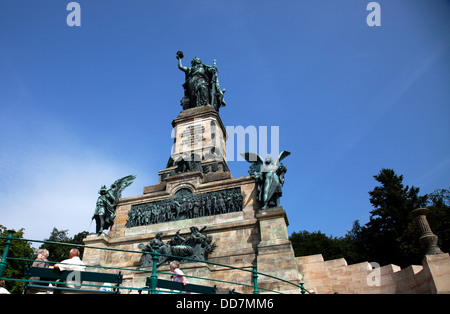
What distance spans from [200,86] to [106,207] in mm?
10532

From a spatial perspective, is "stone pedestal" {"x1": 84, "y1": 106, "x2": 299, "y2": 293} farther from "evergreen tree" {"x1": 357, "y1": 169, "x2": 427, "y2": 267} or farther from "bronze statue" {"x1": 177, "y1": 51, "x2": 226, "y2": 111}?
"evergreen tree" {"x1": 357, "y1": 169, "x2": 427, "y2": 267}

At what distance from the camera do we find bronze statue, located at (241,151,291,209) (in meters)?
13.9

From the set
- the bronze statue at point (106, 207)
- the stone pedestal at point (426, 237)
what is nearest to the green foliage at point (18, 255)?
the bronze statue at point (106, 207)

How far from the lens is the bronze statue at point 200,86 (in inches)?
876

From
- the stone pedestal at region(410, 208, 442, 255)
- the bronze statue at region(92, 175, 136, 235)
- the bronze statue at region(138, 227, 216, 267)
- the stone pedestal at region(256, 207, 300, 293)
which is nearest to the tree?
the bronze statue at region(92, 175, 136, 235)

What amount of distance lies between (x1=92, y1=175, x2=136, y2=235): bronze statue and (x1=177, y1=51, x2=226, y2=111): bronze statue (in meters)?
8.08

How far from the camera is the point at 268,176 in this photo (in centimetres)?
1433

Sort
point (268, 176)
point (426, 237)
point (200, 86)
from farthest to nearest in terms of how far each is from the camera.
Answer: point (200, 86) → point (268, 176) → point (426, 237)

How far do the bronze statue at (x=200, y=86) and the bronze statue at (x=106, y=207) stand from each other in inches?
318

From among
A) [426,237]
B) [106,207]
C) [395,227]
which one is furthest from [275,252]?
[395,227]

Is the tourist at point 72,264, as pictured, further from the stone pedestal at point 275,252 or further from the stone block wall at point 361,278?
the stone block wall at point 361,278

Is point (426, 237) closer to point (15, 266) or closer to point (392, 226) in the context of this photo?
point (392, 226)
